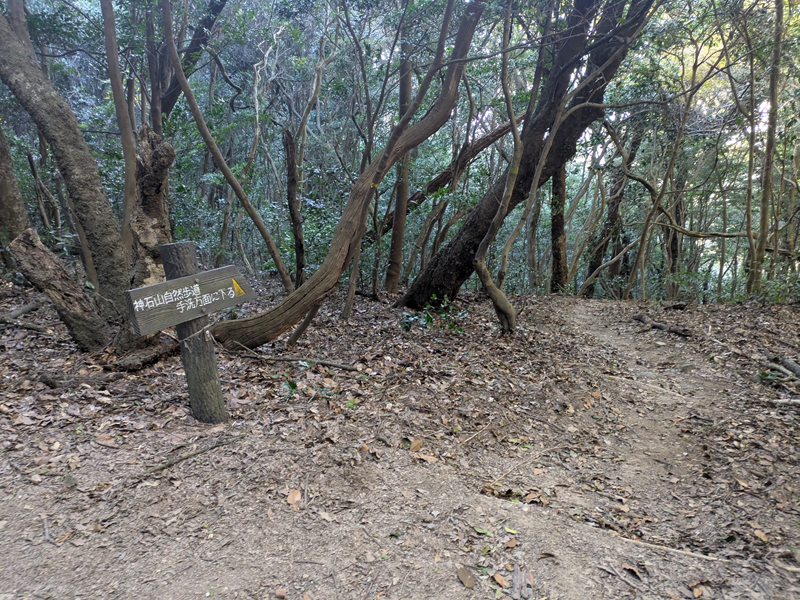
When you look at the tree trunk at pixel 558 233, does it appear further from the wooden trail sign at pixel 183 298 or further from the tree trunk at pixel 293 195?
the wooden trail sign at pixel 183 298

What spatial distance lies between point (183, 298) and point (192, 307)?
0.32 feet

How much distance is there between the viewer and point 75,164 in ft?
16.4

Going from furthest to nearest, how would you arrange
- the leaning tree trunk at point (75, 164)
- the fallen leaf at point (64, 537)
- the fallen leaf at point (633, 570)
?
the leaning tree trunk at point (75, 164) < the fallen leaf at point (633, 570) < the fallen leaf at point (64, 537)

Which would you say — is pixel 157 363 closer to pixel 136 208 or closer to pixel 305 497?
pixel 136 208

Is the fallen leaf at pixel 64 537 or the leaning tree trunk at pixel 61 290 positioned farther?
the leaning tree trunk at pixel 61 290

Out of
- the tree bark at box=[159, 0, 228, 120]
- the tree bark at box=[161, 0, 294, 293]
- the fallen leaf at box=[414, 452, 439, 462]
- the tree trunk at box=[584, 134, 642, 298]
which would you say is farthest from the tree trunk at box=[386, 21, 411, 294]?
the tree trunk at box=[584, 134, 642, 298]

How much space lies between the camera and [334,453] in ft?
11.7

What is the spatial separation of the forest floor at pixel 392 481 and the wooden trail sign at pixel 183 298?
100 centimetres

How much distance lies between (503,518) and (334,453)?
1361 millimetres

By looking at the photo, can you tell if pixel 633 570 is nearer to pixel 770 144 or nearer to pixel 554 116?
pixel 554 116

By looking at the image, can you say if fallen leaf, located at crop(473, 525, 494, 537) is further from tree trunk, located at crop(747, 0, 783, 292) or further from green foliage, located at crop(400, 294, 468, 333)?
tree trunk, located at crop(747, 0, 783, 292)

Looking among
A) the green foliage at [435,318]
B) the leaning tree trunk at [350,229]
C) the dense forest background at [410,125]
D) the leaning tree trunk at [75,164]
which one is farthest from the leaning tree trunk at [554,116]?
the leaning tree trunk at [75,164]

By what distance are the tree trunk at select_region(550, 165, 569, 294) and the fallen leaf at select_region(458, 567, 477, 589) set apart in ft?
32.8

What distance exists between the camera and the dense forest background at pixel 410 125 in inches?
227
